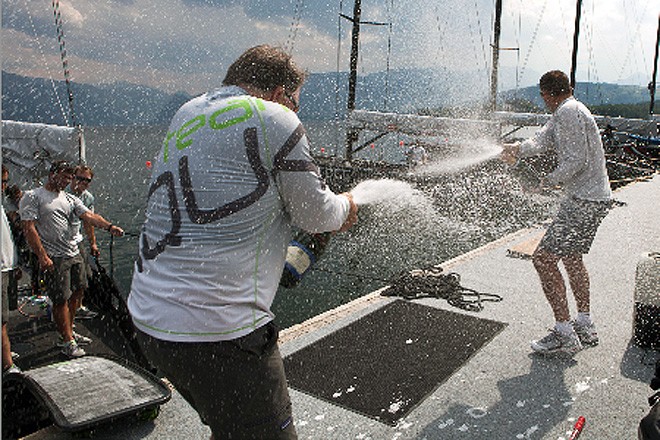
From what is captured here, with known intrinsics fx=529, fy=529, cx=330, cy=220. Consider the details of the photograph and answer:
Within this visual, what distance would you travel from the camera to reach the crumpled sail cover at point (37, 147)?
32.0 feet

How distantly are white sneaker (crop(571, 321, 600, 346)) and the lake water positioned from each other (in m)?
2.02

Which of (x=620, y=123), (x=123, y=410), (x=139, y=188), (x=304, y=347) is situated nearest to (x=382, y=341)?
(x=304, y=347)

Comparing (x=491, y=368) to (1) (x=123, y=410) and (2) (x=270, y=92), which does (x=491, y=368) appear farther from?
(2) (x=270, y=92)

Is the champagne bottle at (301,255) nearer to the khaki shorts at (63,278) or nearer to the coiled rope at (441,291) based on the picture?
the coiled rope at (441,291)

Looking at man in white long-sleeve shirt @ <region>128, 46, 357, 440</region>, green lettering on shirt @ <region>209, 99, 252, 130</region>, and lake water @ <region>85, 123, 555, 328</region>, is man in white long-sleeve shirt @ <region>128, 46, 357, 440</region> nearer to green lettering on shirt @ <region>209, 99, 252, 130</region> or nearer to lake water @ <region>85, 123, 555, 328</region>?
green lettering on shirt @ <region>209, 99, 252, 130</region>

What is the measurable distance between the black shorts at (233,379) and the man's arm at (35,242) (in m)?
4.55

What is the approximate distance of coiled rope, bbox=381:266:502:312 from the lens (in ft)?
18.3

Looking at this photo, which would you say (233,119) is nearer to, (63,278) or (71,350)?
(63,278)

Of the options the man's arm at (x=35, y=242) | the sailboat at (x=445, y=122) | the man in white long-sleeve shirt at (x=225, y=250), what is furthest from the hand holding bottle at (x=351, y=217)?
the sailboat at (x=445, y=122)

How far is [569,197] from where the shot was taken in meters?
4.13

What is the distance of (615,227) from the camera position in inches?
386

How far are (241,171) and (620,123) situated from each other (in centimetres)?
3422

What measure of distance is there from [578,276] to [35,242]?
209 inches

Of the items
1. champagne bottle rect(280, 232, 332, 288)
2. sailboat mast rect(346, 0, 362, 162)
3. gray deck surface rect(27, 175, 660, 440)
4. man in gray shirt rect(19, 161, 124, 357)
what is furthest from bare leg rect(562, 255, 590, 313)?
sailboat mast rect(346, 0, 362, 162)
